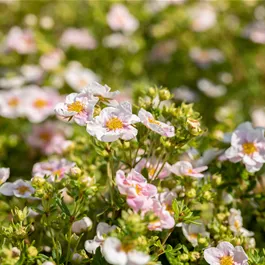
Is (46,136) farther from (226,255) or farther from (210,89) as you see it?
(226,255)

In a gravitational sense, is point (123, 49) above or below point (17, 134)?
above

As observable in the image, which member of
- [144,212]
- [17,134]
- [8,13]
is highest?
[144,212]

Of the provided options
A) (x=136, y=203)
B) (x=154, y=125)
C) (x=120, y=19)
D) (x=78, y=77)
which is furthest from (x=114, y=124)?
(x=120, y=19)

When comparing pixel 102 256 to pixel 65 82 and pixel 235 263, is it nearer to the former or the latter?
pixel 235 263

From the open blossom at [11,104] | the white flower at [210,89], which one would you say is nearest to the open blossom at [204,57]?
the white flower at [210,89]

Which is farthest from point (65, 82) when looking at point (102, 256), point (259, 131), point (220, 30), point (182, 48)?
point (102, 256)

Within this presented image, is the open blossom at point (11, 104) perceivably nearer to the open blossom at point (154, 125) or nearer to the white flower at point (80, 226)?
the white flower at point (80, 226)
